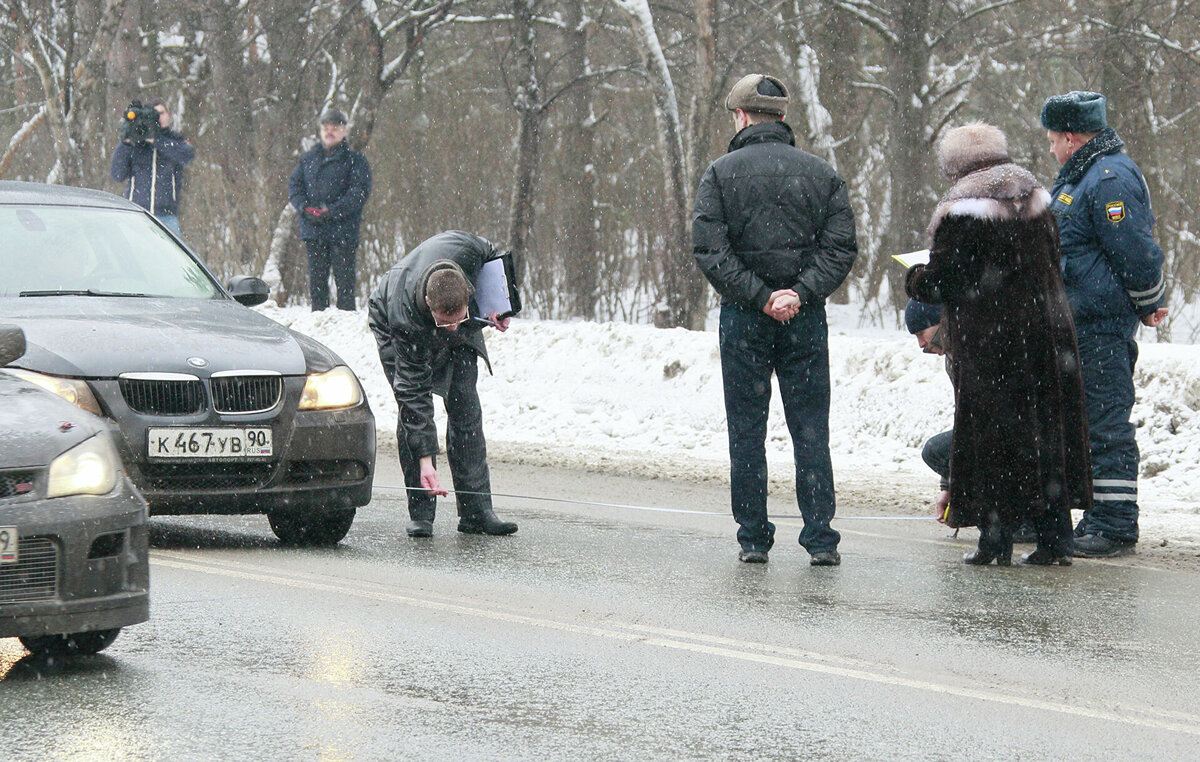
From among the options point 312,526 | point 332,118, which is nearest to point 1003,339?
point 312,526

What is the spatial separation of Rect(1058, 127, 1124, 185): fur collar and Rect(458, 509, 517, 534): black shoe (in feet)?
10.5

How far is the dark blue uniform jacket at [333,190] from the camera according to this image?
1773 centimetres

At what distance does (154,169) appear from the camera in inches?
Result: 690

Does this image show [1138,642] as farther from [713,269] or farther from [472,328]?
[472,328]

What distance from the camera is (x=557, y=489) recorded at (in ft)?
34.2

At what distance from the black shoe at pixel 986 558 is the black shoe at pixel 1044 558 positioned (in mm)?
95

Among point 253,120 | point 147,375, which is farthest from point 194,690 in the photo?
point 253,120

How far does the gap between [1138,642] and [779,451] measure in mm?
6379

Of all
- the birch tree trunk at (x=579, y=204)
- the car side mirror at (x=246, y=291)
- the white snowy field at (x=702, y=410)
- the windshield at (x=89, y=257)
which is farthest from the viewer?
the birch tree trunk at (x=579, y=204)

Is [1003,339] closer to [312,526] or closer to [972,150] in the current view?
[972,150]

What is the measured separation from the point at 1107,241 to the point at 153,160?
40.4ft

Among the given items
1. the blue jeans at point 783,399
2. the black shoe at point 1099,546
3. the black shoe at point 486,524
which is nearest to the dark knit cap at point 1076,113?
the blue jeans at point 783,399

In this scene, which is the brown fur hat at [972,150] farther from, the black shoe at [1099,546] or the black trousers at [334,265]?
the black trousers at [334,265]

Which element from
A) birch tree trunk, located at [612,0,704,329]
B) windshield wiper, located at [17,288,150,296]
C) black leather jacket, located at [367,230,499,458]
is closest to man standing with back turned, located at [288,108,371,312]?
birch tree trunk, located at [612,0,704,329]
